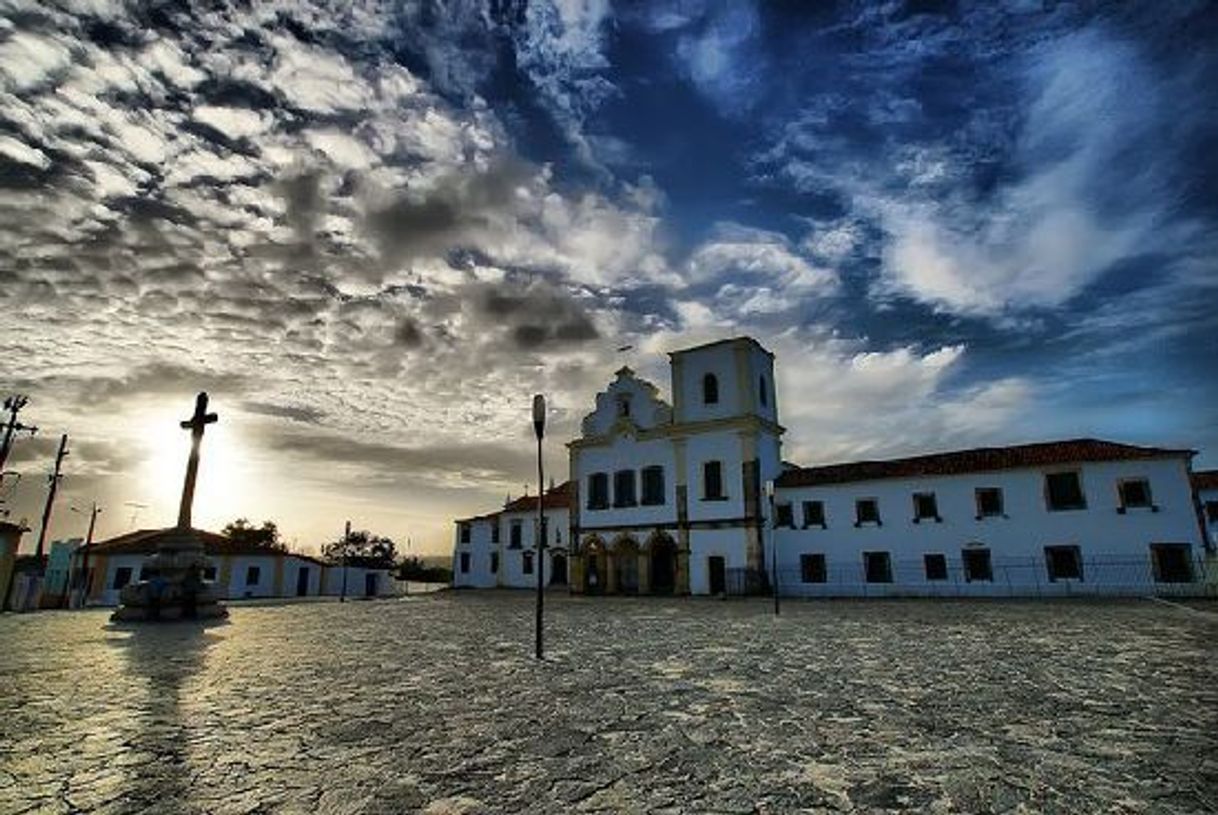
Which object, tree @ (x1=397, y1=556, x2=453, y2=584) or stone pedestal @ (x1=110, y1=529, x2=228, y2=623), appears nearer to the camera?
stone pedestal @ (x1=110, y1=529, x2=228, y2=623)

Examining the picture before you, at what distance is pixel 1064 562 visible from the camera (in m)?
25.5

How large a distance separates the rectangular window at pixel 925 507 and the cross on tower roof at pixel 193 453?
1092 inches

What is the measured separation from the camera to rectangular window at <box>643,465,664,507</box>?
3372 cm

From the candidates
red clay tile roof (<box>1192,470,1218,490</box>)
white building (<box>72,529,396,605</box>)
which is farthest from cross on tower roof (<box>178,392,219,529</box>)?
red clay tile roof (<box>1192,470,1218,490</box>)

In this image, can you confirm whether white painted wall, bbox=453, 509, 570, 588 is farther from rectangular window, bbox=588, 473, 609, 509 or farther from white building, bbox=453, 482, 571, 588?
rectangular window, bbox=588, 473, 609, 509

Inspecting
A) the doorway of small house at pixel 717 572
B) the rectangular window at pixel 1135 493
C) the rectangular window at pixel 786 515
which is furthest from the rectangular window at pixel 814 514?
the rectangular window at pixel 1135 493

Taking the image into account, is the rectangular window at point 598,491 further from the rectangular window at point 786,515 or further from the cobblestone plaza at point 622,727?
the cobblestone plaza at point 622,727

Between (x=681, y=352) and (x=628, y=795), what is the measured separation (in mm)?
30879

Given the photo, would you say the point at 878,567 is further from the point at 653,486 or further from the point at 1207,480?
the point at 1207,480

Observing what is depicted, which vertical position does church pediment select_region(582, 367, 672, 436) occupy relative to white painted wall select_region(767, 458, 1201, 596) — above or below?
above

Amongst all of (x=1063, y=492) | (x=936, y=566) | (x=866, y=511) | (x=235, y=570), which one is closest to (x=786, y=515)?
(x=866, y=511)

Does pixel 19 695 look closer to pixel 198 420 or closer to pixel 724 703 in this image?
pixel 724 703

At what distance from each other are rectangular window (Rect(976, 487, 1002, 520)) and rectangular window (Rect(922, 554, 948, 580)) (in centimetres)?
234

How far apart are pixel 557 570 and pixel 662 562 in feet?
44.2
